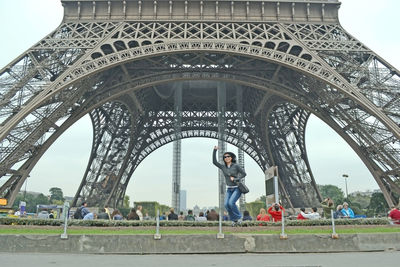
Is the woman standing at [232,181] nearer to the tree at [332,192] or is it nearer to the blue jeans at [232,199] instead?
the blue jeans at [232,199]

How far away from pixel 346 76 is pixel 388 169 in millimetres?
6303

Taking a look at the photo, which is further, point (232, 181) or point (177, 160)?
point (177, 160)

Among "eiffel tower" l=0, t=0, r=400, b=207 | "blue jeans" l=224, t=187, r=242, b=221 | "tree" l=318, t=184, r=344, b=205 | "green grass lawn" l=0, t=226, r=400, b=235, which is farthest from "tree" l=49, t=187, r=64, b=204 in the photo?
"blue jeans" l=224, t=187, r=242, b=221

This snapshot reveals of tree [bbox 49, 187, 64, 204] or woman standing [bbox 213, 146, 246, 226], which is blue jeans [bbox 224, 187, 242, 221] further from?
tree [bbox 49, 187, 64, 204]

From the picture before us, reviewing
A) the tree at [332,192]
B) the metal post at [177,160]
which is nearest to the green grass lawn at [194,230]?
the metal post at [177,160]

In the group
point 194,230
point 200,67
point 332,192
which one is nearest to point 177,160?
point 200,67

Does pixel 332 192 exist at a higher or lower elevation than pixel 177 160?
lower

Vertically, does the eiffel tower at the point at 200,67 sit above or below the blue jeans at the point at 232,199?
above

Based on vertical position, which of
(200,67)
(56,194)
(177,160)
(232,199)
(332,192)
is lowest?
(232,199)

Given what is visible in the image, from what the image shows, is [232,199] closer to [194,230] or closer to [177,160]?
[194,230]

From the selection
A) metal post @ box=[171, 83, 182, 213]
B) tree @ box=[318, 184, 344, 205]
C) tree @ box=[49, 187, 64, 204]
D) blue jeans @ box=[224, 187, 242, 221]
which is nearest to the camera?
blue jeans @ box=[224, 187, 242, 221]

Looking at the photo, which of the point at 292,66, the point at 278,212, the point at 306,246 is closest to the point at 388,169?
the point at 292,66

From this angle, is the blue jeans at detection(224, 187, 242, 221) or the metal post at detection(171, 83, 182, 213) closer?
the blue jeans at detection(224, 187, 242, 221)

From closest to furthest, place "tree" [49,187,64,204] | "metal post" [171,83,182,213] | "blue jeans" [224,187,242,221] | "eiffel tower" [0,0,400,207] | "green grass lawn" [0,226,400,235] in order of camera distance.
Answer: "blue jeans" [224,187,242,221], "green grass lawn" [0,226,400,235], "eiffel tower" [0,0,400,207], "metal post" [171,83,182,213], "tree" [49,187,64,204]
